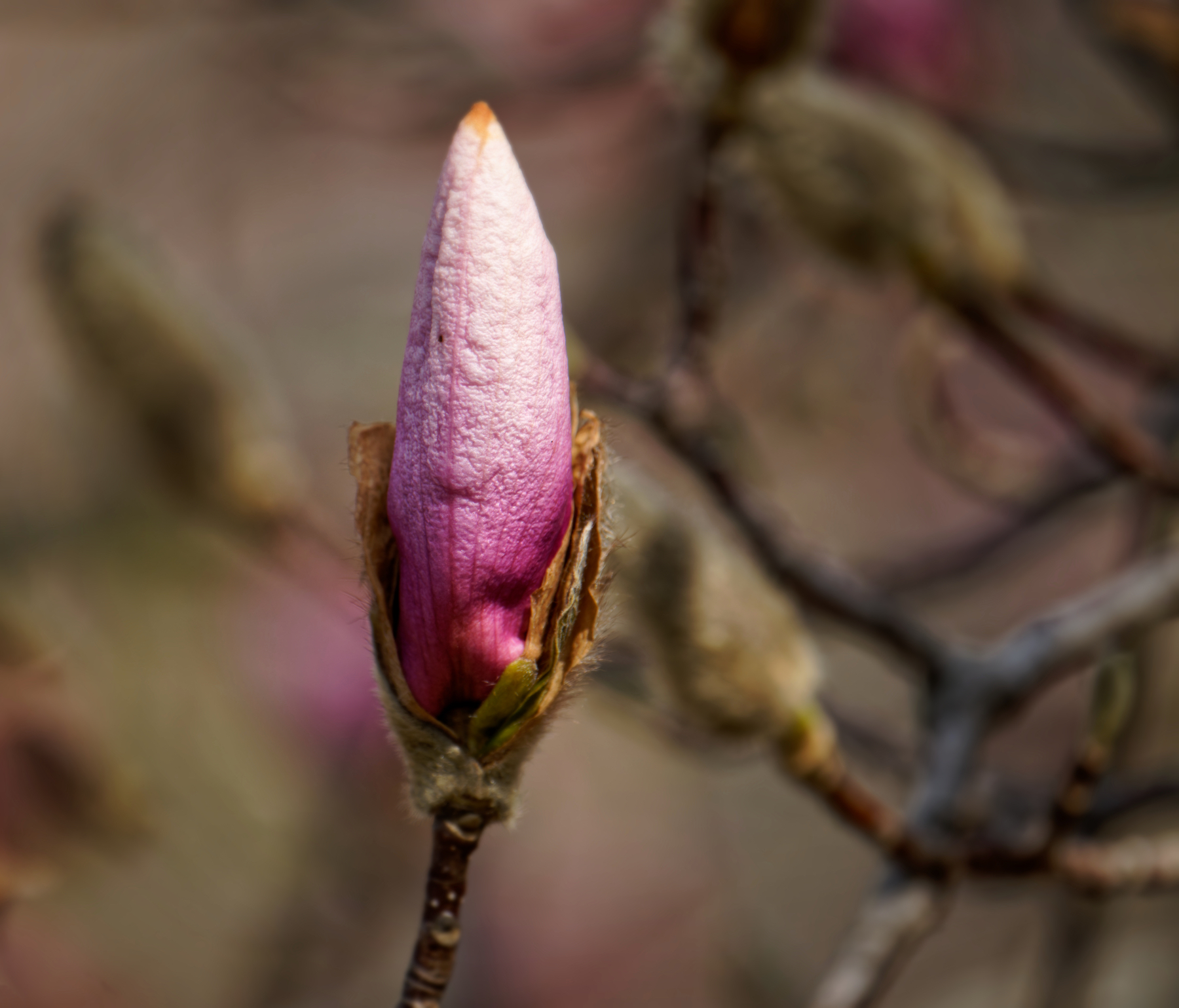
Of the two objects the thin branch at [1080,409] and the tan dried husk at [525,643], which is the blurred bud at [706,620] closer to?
the tan dried husk at [525,643]

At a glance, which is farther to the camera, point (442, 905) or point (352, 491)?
point (352, 491)

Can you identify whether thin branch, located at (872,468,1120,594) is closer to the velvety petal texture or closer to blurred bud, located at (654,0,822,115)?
blurred bud, located at (654,0,822,115)

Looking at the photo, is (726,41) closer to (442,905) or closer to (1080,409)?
(1080,409)

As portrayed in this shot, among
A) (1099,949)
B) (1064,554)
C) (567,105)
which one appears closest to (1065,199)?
(567,105)

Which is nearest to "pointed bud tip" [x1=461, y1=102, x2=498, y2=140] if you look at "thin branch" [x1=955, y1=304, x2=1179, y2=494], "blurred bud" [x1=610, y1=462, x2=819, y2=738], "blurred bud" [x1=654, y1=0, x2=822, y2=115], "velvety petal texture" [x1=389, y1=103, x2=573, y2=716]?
"velvety petal texture" [x1=389, y1=103, x2=573, y2=716]

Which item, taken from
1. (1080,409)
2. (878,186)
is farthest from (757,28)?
(1080,409)

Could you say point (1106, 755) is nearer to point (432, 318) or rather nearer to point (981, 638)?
point (432, 318)

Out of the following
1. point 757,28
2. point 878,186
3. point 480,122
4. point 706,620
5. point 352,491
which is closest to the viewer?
point 480,122

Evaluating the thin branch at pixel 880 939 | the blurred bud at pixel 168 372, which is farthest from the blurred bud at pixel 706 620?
the blurred bud at pixel 168 372
